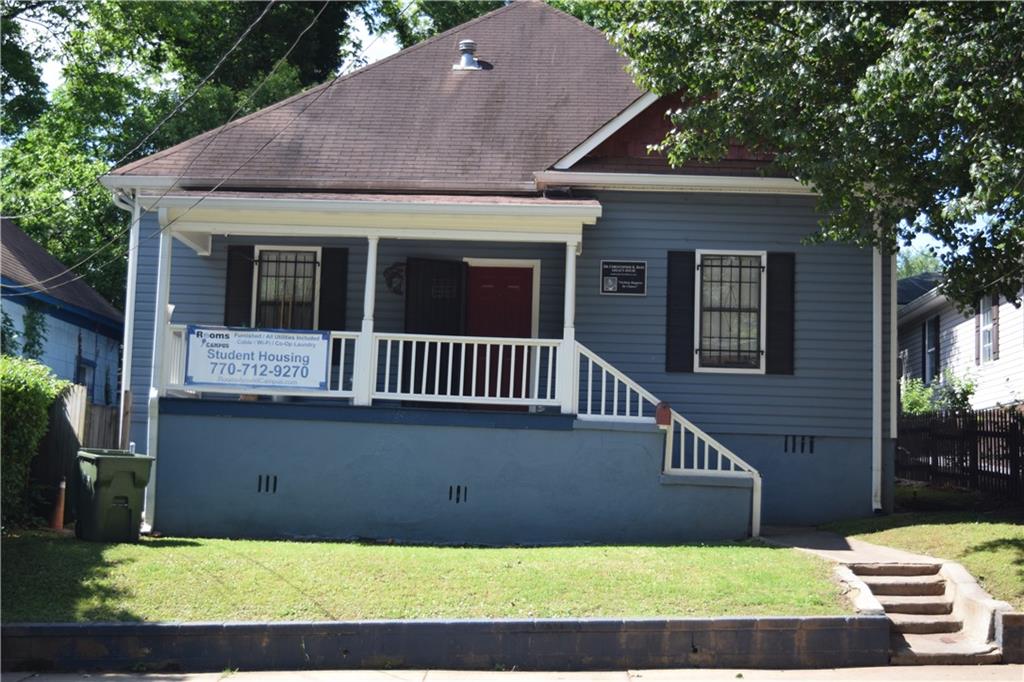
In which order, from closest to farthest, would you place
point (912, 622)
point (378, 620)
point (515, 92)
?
point (378, 620), point (912, 622), point (515, 92)

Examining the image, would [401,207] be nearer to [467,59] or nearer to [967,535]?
[467,59]

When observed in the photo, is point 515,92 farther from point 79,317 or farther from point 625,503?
point 79,317

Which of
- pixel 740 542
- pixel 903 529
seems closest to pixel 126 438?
pixel 740 542

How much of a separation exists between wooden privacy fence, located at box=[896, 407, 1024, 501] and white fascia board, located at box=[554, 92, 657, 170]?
269 inches

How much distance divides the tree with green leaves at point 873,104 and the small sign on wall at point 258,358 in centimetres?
504

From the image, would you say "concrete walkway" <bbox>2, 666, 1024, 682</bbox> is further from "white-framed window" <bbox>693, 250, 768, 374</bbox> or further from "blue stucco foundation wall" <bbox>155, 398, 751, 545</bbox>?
"white-framed window" <bbox>693, 250, 768, 374</bbox>

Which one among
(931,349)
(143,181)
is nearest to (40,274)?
(143,181)

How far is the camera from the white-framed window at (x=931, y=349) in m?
28.2

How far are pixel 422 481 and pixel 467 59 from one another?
7623 millimetres

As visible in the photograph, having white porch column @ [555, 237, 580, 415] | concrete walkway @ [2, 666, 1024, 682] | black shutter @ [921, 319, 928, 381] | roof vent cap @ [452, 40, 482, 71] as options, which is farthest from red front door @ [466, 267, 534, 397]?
black shutter @ [921, 319, 928, 381]

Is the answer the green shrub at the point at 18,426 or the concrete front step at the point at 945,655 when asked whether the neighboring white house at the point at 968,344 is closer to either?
the concrete front step at the point at 945,655

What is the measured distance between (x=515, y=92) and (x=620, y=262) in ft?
12.6

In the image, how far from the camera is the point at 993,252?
12.4m

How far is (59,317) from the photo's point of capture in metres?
24.0
